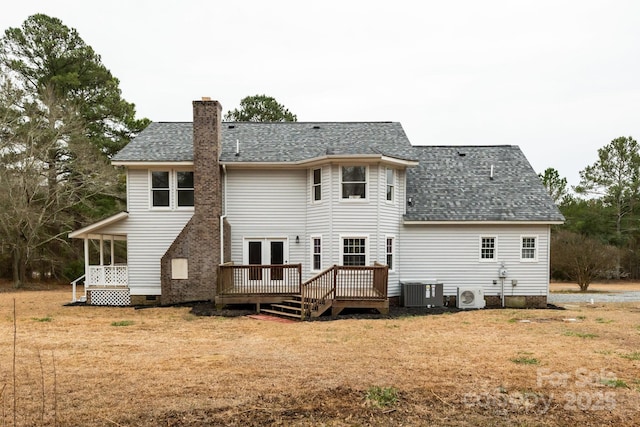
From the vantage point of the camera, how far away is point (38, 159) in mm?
24891

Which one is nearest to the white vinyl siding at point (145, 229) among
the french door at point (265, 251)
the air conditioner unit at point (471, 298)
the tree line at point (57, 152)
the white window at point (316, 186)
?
the french door at point (265, 251)

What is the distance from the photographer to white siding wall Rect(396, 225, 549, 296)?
55.9ft

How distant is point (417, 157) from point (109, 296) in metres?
14.1

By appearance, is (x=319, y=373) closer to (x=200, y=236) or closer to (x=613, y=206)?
(x=200, y=236)

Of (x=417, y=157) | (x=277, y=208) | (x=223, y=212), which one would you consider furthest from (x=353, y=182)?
(x=223, y=212)

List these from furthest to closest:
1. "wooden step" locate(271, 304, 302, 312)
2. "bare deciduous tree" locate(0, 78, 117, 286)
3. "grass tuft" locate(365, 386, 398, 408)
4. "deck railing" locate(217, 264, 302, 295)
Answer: "bare deciduous tree" locate(0, 78, 117, 286) < "deck railing" locate(217, 264, 302, 295) < "wooden step" locate(271, 304, 302, 312) < "grass tuft" locate(365, 386, 398, 408)

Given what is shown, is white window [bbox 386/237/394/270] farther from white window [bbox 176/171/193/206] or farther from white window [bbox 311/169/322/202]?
white window [bbox 176/171/193/206]

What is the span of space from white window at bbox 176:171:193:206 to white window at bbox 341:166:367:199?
6091 mm

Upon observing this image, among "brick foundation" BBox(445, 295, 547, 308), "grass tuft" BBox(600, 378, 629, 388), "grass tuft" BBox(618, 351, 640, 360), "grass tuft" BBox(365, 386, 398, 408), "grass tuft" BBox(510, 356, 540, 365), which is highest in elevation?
"grass tuft" BBox(365, 386, 398, 408)

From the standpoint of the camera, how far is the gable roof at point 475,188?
17.0 m

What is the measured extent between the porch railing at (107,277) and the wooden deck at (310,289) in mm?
4811

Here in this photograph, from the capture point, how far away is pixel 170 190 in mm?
16938

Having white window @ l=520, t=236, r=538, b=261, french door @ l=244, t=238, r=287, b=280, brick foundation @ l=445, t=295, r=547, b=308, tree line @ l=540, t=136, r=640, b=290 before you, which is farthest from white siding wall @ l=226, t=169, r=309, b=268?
tree line @ l=540, t=136, r=640, b=290

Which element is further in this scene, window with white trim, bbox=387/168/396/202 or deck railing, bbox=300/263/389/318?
window with white trim, bbox=387/168/396/202
